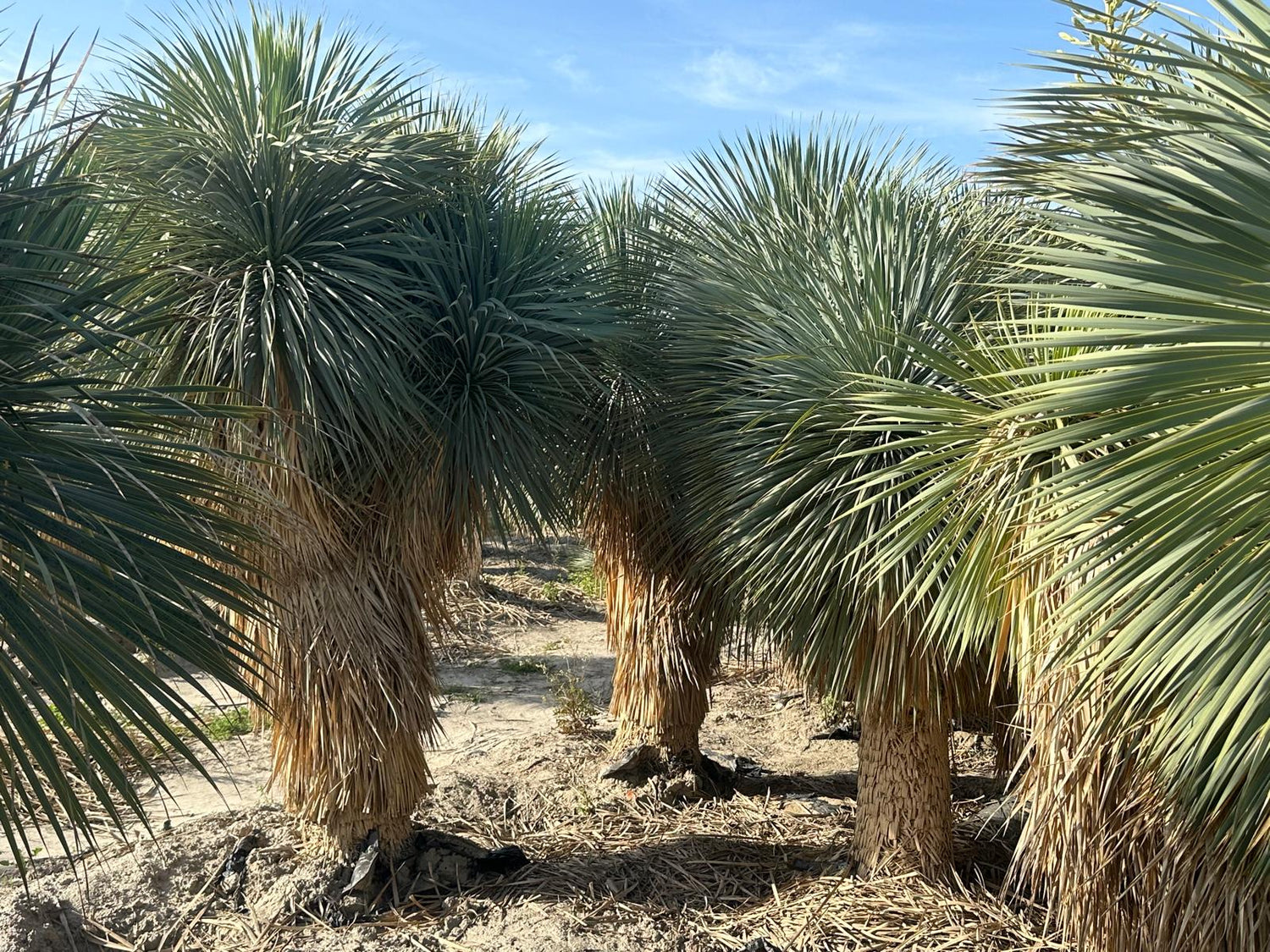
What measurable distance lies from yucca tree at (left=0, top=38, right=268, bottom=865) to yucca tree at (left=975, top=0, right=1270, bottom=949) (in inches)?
94.1

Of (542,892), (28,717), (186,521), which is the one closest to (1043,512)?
(186,521)

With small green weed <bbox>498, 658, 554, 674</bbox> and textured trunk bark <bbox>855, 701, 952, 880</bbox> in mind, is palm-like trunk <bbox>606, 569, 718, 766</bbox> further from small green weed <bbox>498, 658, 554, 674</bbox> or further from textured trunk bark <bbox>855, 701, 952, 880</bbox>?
small green weed <bbox>498, 658, 554, 674</bbox>

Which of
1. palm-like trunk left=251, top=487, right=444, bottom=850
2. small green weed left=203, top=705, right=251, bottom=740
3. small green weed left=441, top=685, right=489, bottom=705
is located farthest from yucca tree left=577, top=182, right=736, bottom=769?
small green weed left=203, top=705, right=251, bottom=740

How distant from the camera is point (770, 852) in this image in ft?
19.4

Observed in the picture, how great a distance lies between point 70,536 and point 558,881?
3.46 m

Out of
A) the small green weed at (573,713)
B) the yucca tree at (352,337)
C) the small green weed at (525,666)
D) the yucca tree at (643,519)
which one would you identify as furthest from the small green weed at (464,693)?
the yucca tree at (352,337)

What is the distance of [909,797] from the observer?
5.24 metres

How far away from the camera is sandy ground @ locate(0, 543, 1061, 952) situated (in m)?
4.87

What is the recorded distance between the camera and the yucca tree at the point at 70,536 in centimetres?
262

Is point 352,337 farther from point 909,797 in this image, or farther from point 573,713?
point 573,713

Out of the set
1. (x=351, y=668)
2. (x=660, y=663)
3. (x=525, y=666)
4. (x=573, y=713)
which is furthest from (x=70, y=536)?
(x=525, y=666)

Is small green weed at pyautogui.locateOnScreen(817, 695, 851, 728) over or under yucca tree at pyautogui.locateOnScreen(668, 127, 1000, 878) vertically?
under

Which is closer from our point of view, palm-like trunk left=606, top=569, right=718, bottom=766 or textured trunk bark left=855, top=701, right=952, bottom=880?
textured trunk bark left=855, top=701, right=952, bottom=880

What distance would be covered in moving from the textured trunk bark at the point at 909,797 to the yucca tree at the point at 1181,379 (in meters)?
2.07
